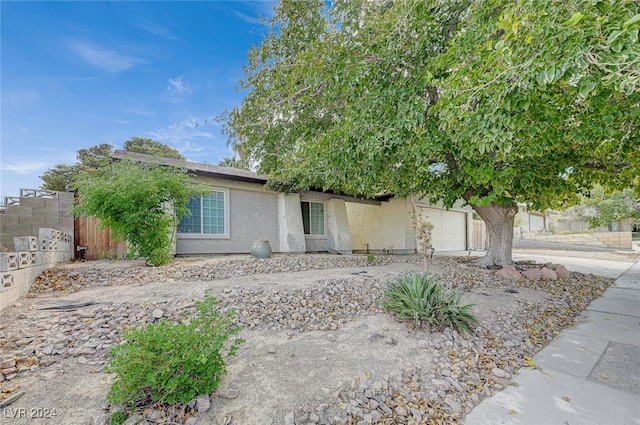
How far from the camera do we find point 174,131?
12.5 meters

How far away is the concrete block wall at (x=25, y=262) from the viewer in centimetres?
418

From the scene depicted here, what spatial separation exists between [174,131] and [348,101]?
29.7ft

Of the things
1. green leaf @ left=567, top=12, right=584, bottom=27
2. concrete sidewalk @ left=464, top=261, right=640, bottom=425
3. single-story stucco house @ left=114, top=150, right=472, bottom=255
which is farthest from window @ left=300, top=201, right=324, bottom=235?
green leaf @ left=567, top=12, right=584, bottom=27

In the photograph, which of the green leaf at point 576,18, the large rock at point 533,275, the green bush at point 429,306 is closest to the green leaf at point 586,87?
the green leaf at point 576,18

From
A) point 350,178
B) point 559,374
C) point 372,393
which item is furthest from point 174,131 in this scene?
point 559,374

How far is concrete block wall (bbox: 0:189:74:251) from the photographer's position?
8500 millimetres

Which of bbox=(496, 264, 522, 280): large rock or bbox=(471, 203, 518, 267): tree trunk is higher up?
bbox=(471, 203, 518, 267): tree trunk

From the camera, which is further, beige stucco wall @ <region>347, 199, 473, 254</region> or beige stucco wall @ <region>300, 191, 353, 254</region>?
beige stucco wall @ <region>347, 199, 473, 254</region>

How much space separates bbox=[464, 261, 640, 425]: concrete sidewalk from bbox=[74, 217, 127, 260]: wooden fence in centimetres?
980

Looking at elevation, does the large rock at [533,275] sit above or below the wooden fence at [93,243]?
below

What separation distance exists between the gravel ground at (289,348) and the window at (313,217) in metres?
7.02

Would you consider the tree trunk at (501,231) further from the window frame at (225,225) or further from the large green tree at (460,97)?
the window frame at (225,225)

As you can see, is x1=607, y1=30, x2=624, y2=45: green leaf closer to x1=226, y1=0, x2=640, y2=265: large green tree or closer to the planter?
x1=226, y1=0, x2=640, y2=265: large green tree

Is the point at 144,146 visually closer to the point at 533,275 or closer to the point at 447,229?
the point at 447,229
